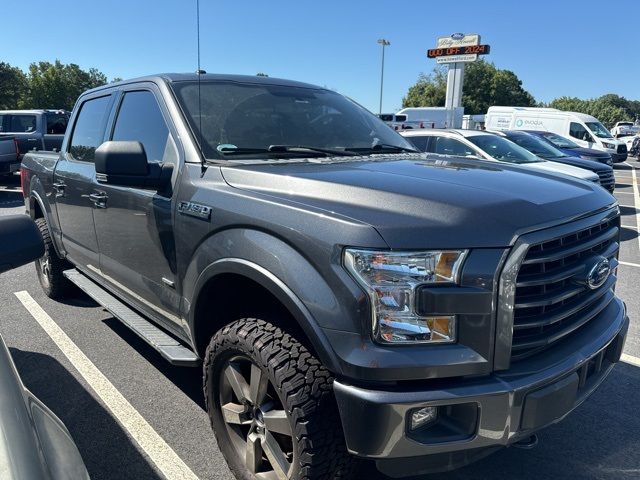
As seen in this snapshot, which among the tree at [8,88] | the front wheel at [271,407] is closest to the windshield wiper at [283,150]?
the front wheel at [271,407]

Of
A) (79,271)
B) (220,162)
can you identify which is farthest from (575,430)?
(79,271)

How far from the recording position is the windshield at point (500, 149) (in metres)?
8.83

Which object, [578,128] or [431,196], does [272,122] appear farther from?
[578,128]

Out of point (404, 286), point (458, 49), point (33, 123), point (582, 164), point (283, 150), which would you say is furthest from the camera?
point (458, 49)

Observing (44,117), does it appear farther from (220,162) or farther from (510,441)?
(510,441)

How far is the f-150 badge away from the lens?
2420 millimetres

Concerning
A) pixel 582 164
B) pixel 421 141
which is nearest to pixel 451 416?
pixel 421 141

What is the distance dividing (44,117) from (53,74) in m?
44.1

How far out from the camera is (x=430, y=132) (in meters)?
9.38

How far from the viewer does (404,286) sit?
69.2 inches

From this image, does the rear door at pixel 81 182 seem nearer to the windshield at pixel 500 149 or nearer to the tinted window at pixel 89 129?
the tinted window at pixel 89 129

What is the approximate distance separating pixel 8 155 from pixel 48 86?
1792 inches

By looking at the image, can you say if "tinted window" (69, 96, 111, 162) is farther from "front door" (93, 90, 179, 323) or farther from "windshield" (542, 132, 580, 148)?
"windshield" (542, 132, 580, 148)

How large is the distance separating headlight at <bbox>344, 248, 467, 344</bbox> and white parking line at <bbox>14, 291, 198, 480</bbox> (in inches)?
58.0
